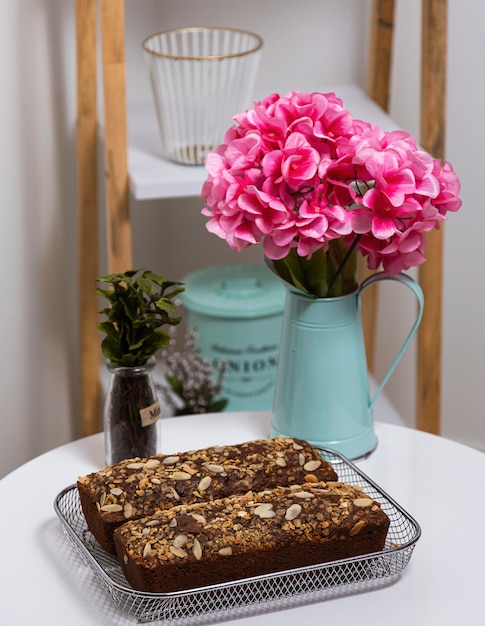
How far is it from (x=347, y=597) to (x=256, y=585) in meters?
0.09

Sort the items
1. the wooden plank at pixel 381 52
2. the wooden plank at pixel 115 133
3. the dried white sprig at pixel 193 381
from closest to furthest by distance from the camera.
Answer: the wooden plank at pixel 115 133 < the dried white sprig at pixel 193 381 < the wooden plank at pixel 381 52

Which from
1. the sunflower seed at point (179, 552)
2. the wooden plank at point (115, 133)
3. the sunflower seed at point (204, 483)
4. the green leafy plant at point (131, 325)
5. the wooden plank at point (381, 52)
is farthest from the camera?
the wooden plank at point (381, 52)

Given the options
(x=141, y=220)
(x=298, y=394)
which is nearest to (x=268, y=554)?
(x=298, y=394)

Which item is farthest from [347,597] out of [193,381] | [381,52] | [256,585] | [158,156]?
[381,52]

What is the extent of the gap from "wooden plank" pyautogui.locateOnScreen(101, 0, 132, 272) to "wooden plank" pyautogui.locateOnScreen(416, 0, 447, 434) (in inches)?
20.5

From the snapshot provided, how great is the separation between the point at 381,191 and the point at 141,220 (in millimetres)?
1152

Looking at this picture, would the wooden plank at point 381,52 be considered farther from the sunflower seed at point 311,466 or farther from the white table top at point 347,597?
the sunflower seed at point 311,466

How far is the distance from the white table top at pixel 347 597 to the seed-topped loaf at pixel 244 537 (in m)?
0.05

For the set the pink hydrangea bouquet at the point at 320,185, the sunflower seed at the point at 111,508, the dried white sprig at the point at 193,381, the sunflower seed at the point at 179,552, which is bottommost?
the dried white sprig at the point at 193,381

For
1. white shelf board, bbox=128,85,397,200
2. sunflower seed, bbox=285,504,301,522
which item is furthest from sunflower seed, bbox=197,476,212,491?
white shelf board, bbox=128,85,397,200

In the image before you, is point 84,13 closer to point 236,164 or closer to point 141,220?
point 141,220

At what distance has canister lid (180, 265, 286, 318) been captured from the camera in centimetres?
184

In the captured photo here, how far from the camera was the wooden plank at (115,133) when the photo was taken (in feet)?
4.98

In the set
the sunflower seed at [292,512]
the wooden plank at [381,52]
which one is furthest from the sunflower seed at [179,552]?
the wooden plank at [381,52]
